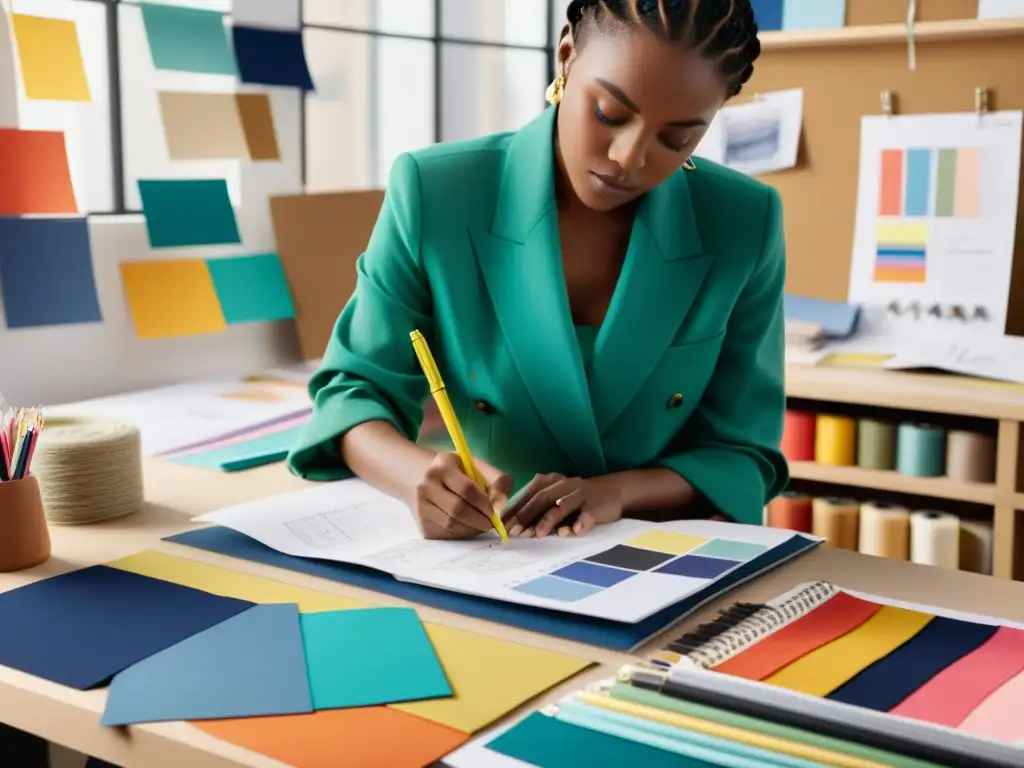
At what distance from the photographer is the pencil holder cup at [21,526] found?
109 cm

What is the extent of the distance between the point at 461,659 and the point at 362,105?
80.2 inches

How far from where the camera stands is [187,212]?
7.22ft

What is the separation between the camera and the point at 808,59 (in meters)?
2.81

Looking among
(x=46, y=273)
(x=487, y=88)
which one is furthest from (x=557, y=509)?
(x=487, y=88)

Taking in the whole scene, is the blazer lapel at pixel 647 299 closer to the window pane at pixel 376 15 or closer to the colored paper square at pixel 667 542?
the colored paper square at pixel 667 542

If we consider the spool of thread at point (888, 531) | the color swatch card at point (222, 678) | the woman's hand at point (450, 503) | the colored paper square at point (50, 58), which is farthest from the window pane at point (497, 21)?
the color swatch card at point (222, 678)

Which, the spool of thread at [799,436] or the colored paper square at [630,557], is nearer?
the colored paper square at [630,557]

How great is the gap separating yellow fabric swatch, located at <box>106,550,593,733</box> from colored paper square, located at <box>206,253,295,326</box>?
47.8 inches

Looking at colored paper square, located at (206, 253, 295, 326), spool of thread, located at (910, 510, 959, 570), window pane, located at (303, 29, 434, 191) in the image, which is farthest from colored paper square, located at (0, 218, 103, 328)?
spool of thread, located at (910, 510, 959, 570)

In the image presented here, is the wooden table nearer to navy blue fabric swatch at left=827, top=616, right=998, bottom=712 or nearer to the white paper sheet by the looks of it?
navy blue fabric swatch at left=827, top=616, right=998, bottom=712

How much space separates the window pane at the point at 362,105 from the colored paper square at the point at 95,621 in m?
1.59

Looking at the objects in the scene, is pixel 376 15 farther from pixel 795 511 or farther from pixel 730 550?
pixel 730 550

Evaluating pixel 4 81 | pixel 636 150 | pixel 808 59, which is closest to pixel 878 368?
pixel 808 59

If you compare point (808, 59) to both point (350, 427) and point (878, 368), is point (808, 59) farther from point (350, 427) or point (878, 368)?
point (350, 427)
